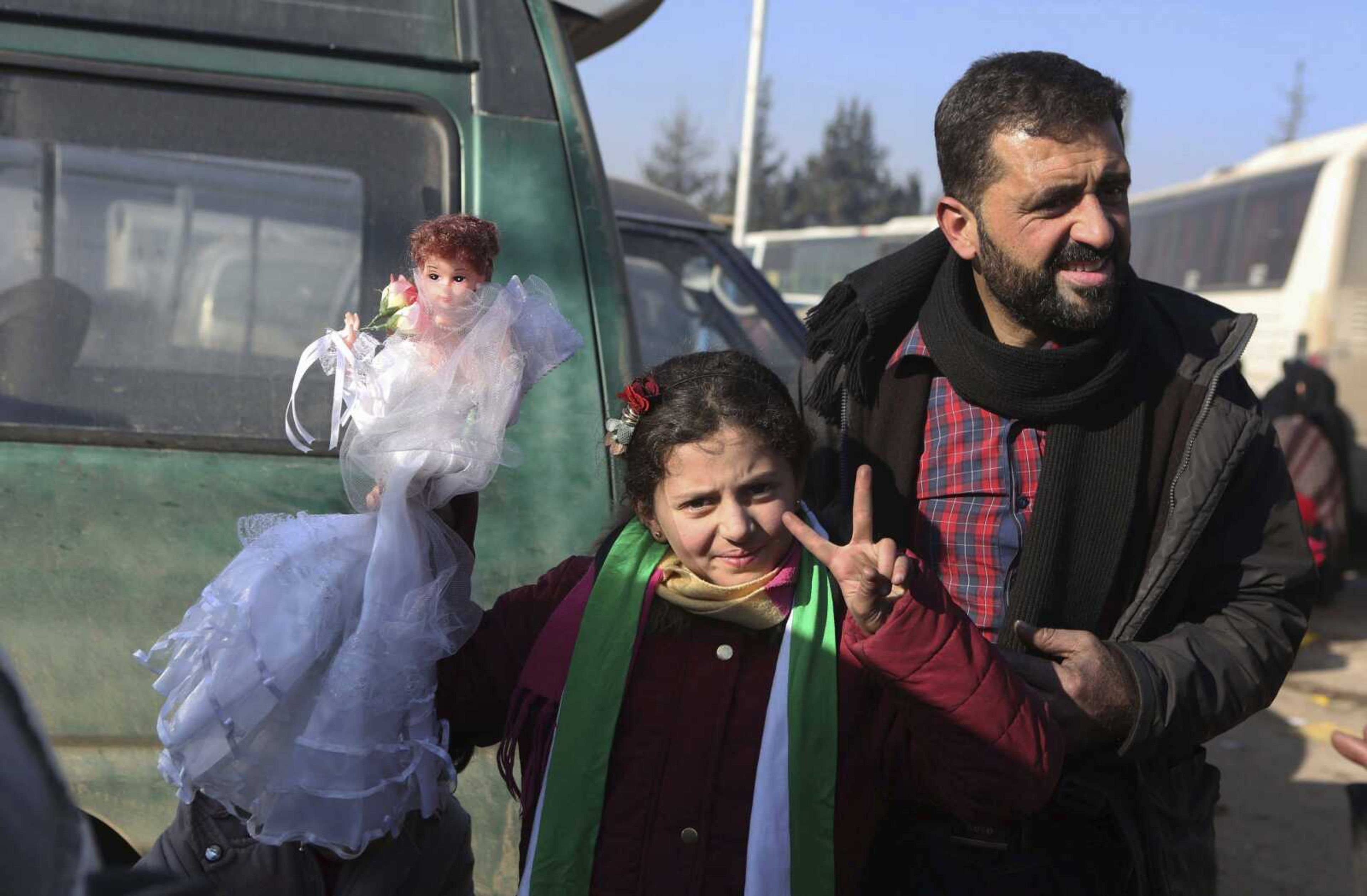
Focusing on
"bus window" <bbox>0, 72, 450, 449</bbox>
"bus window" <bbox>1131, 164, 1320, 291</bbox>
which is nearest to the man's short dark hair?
"bus window" <bbox>0, 72, 450, 449</bbox>

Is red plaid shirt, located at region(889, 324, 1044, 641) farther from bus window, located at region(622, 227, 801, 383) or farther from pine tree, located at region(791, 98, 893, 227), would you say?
pine tree, located at region(791, 98, 893, 227)

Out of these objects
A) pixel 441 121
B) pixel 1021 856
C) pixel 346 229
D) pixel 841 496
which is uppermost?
pixel 441 121

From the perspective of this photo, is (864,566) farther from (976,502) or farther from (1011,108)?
(1011,108)

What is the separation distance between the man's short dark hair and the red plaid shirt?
315mm

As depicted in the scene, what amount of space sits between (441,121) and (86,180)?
65 centimetres

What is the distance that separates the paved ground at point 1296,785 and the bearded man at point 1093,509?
243cm

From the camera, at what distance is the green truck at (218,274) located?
2.35m

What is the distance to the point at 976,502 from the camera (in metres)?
2.18

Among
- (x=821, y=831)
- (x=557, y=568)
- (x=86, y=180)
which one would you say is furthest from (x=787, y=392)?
(x=86, y=180)

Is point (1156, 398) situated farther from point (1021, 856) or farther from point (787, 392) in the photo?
point (1021, 856)

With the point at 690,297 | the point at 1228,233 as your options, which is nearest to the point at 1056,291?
the point at 690,297

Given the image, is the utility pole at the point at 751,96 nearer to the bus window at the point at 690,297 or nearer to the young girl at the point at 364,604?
the bus window at the point at 690,297

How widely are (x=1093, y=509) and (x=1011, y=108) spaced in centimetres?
65

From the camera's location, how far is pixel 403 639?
1.88 meters
